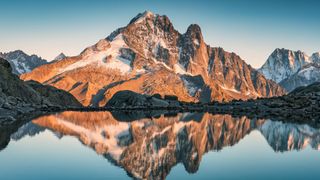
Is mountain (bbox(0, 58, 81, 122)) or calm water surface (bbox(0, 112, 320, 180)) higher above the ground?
mountain (bbox(0, 58, 81, 122))

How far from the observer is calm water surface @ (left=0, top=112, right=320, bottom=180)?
3956cm

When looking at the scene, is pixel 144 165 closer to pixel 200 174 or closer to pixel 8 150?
pixel 200 174

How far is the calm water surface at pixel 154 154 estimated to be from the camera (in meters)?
39.6

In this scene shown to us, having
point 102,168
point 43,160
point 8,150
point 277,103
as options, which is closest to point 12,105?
point 8,150

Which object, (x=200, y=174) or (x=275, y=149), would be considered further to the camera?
(x=275, y=149)

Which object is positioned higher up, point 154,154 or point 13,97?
point 13,97

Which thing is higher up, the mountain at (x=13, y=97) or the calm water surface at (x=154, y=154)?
the mountain at (x=13, y=97)

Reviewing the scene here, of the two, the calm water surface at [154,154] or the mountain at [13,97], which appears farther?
the mountain at [13,97]

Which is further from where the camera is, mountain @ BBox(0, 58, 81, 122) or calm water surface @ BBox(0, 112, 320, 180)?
mountain @ BBox(0, 58, 81, 122)

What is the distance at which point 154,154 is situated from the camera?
5084 cm

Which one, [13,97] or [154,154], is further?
[13,97]

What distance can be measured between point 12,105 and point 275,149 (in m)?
89.1

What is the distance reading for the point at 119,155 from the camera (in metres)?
49.6

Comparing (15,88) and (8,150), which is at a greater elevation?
(15,88)
